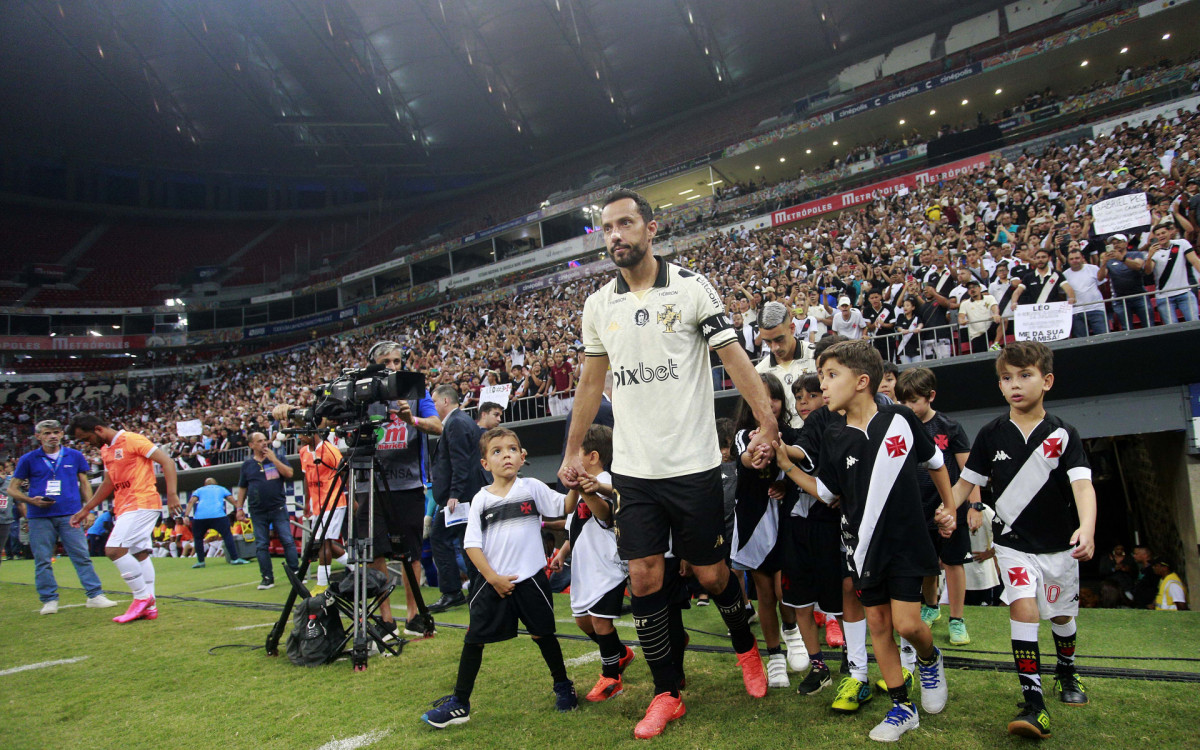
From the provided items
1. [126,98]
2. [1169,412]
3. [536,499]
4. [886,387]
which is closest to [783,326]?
[886,387]

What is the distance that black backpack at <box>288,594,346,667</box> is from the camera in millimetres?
4230

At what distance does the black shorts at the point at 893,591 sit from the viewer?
8.45 feet

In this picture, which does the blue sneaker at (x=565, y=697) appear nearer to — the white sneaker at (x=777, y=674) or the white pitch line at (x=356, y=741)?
the white pitch line at (x=356, y=741)

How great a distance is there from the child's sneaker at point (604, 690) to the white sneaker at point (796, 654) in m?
0.94

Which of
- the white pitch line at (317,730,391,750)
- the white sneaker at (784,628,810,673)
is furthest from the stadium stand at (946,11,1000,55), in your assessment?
the white pitch line at (317,730,391,750)

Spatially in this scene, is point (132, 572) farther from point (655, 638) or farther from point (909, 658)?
point (909, 658)

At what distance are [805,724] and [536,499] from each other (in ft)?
5.40

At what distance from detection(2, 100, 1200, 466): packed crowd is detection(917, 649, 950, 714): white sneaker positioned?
699 centimetres

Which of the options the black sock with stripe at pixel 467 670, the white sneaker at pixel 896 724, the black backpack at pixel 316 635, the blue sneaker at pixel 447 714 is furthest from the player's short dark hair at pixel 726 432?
the black backpack at pixel 316 635

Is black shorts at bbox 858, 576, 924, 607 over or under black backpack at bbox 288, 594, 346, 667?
over

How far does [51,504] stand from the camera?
22.3 feet

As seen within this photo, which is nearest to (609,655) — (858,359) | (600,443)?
(600,443)

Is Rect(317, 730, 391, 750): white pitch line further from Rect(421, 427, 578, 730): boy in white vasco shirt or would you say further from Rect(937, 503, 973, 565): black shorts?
Rect(937, 503, 973, 565): black shorts

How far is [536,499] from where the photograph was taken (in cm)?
352
